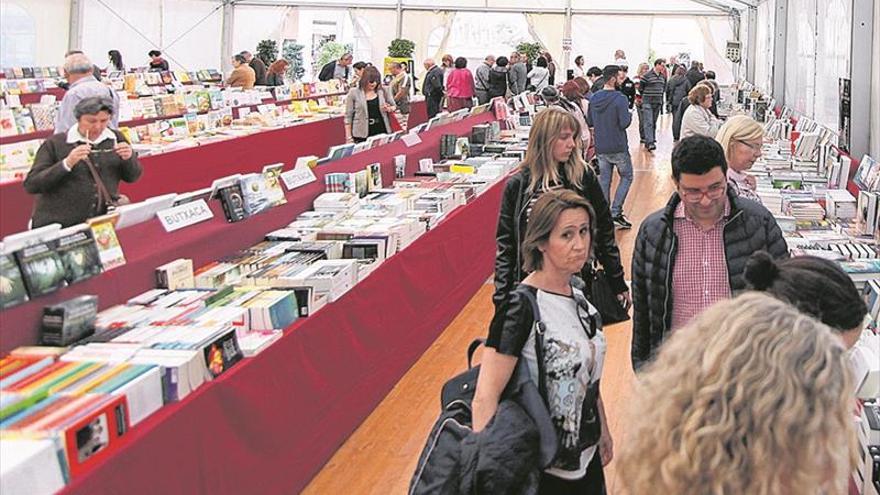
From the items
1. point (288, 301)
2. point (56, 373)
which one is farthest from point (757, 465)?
point (288, 301)

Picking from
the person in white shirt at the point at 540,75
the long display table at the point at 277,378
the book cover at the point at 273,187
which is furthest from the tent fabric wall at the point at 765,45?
the book cover at the point at 273,187

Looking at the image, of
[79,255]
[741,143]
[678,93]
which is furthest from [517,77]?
[79,255]

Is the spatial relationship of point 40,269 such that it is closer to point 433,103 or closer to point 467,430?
point 467,430

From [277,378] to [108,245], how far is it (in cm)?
77

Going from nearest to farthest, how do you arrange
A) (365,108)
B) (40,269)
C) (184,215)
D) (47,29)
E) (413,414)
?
(40,269) → (184,215) → (413,414) → (365,108) → (47,29)

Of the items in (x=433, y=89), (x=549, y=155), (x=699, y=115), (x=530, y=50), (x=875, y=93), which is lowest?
(x=549, y=155)

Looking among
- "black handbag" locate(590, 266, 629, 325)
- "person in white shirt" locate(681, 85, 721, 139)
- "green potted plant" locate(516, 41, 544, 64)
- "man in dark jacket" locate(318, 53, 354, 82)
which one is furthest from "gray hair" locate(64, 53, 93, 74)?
"green potted plant" locate(516, 41, 544, 64)

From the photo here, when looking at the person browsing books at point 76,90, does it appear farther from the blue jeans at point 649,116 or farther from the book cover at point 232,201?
the blue jeans at point 649,116

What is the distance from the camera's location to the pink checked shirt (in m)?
3.08

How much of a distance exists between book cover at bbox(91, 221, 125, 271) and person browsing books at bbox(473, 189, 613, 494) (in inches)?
65.2

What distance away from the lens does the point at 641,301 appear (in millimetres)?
3211

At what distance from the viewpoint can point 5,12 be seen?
17031 millimetres

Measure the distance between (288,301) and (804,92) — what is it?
877cm

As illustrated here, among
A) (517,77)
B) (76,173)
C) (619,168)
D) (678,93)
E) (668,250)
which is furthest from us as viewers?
(517,77)
